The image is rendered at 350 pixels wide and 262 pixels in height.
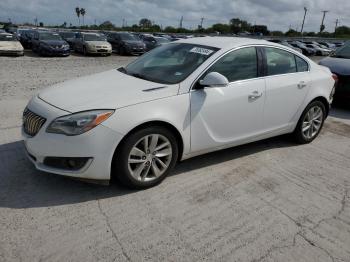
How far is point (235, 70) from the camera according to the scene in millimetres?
4250

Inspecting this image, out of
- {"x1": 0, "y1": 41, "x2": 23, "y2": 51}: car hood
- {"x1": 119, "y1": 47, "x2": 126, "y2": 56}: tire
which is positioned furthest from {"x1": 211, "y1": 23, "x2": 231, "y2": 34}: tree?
{"x1": 0, "y1": 41, "x2": 23, "y2": 51}: car hood

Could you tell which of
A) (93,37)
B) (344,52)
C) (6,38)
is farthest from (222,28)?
(344,52)

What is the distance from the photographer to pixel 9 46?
17.8m

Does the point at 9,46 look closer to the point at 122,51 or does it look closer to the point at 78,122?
the point at 122,51

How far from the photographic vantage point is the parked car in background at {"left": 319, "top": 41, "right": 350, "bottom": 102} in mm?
7707

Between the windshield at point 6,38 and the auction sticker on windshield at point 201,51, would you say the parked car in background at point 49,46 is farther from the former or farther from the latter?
the auction sticker on windshield at point 201,51

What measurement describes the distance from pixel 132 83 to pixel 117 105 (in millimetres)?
627

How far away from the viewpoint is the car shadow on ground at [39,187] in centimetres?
340

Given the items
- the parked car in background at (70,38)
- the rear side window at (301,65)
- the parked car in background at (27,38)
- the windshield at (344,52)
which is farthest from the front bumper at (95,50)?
the rear side window at (301,65)

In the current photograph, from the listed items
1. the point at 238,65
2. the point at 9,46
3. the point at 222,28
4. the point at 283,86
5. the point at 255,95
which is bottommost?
the point at 9,46

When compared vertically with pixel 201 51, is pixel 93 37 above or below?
below

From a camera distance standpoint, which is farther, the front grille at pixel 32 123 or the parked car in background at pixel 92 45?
the parked car in background at pixel 92 45

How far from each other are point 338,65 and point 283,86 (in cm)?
430

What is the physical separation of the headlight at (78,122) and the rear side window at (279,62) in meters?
2.40
